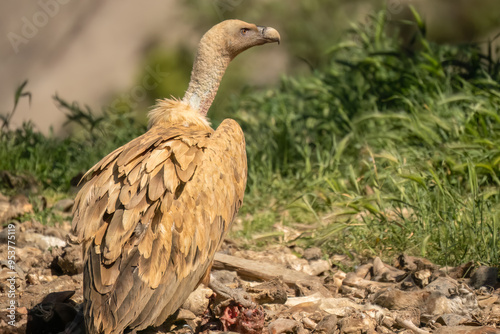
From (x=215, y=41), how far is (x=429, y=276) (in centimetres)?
204

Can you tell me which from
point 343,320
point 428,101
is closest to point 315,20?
point 428,101

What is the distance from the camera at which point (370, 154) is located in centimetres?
536

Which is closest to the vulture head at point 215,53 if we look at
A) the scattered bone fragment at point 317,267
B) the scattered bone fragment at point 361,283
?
the scattered bone fragment at point 317,267

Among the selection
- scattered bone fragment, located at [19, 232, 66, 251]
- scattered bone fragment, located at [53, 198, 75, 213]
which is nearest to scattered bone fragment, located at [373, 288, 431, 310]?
scattered bone fragment, located at [19, 232, 66, 251]

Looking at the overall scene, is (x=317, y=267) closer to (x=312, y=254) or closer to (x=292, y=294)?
(x=312, y=254)

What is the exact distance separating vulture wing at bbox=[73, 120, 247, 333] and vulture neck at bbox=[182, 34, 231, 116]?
71 centimetres

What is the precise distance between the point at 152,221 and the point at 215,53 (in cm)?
171

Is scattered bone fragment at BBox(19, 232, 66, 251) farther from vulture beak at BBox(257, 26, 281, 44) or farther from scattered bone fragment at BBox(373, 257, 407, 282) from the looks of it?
scattered bone fragment at BBox(373, 257, 407, 282)

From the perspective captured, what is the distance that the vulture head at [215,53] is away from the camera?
467 centimetres

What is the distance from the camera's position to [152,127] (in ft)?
14.4

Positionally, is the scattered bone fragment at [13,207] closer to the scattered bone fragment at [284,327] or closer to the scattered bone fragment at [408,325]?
the scattered bone fragment at [284,327]

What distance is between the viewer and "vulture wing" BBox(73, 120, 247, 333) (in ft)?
10.3

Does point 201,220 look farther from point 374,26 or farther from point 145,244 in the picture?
point 374,26

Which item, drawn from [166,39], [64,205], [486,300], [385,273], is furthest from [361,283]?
[166,39]
